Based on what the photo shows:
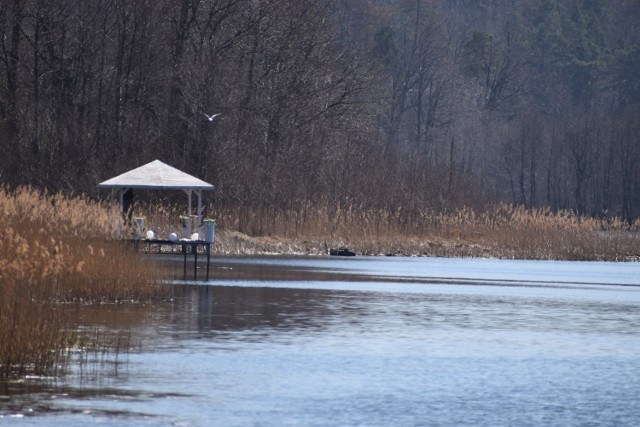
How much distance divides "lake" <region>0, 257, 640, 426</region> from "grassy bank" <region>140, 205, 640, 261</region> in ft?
54.5

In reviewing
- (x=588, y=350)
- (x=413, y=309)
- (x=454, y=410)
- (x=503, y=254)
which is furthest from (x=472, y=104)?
(x=454, y=410)

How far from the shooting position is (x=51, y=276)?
982 inches

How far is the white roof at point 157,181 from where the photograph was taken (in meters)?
37.0

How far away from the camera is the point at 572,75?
358ft

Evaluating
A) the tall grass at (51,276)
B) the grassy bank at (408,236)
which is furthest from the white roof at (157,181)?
the grassy bank at (408,236)

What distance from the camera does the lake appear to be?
1530cm

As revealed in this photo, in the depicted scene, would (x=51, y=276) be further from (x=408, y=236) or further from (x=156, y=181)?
(x=408, y=236)

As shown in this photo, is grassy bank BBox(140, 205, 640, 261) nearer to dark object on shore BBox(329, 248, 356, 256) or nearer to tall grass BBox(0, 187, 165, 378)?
dark object on shore BBox(329, 248, 356, 256)

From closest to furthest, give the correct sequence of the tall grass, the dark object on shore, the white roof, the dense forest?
the tall grass < the white roof < the dark object on shore < the dense forest

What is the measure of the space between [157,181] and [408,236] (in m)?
18.4

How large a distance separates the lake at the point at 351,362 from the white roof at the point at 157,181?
3.59m

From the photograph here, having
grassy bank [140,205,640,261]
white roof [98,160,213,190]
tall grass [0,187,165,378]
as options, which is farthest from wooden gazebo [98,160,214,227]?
grassy bank [140,205,640,261]

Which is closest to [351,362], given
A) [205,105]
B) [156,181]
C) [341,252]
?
[156,181]

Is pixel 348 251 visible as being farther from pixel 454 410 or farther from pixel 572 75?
pixel 572 75
